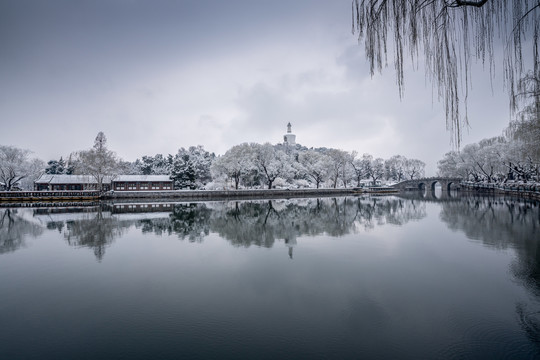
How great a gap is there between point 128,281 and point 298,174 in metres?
67.0

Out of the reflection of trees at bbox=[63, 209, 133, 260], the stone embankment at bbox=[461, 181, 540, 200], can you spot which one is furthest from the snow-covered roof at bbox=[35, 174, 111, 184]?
the stone embankment at bbox=[461, 181, 540, 200]

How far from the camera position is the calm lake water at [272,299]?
5312 millimetres

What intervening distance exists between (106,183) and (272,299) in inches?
2562

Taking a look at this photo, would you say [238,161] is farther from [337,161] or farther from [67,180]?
[67,180]

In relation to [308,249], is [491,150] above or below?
above

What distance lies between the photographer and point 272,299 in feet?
24.3

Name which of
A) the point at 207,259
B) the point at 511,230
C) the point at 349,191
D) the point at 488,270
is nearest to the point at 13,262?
the point at 207,259

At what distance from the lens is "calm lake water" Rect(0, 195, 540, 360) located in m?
5.31

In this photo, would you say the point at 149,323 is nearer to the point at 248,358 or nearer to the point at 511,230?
the point at 248,358

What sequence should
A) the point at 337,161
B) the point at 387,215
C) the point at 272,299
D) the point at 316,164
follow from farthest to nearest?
the point at 337,161, the point at 316,164, the point at 387,215, the point at 272,299

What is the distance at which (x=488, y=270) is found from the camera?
975 cm

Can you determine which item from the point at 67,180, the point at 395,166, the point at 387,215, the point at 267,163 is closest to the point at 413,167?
the point at 395,166

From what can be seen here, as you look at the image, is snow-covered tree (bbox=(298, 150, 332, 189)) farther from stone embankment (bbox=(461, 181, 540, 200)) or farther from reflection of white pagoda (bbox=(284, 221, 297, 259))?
reflection of white pagoda (bbox=(284, 221, 297, 259))

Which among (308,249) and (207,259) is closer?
(207,259)
